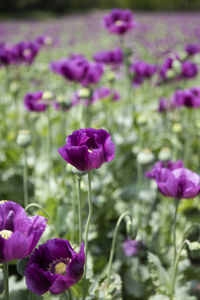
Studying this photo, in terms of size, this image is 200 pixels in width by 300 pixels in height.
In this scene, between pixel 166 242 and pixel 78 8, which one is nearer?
pixel 166 242

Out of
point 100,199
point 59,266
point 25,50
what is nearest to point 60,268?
point 59,266

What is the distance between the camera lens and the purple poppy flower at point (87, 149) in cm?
92

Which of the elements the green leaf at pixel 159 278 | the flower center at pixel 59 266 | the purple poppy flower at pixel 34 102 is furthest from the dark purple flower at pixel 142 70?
the flower center at pixel 59 266

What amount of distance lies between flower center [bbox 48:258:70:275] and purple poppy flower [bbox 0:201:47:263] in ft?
0.32

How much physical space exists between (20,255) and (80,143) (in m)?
0.32

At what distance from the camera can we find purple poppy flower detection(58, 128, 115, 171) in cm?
92

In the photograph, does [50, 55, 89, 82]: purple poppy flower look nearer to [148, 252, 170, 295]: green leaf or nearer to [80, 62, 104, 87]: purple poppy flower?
[80, 62, 104, 87]: purple poppy flower

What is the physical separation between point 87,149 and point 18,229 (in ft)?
0.80

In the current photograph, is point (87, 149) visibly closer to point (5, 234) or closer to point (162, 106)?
point (5, 234)

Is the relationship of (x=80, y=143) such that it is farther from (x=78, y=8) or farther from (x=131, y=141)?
(x=78, y=8)

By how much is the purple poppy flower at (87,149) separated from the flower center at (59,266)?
0.23m

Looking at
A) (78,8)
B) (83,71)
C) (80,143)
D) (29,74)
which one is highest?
(80,143)

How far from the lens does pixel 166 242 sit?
78.1 inches

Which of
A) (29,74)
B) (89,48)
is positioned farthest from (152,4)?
(29,74)
